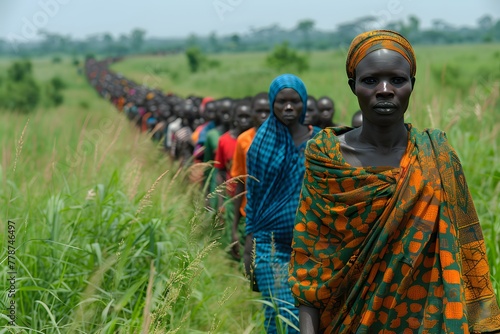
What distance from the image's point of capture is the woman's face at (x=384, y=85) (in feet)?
8.34

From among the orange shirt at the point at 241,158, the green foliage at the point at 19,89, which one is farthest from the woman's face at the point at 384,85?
the green foliage at the point at 19,89

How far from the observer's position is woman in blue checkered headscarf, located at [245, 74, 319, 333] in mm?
4344

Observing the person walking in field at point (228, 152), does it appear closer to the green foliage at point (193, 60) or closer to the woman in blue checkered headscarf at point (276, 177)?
the woman in blue checkered headscarf at point (276, 177)

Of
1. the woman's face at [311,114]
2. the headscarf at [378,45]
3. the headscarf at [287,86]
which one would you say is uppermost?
the headscarf at [378,45]

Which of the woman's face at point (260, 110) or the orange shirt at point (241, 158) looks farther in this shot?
the woman's face at point (260, 110)

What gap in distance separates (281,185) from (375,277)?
76.1 inches

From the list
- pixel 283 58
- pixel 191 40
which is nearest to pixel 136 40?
pixel 191 40

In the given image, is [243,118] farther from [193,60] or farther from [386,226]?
[193,60]

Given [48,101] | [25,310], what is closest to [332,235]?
[25,310]

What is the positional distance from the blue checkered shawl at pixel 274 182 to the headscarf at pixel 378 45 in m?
1.74

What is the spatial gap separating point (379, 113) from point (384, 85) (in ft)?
0.32

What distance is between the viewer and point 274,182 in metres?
4.45

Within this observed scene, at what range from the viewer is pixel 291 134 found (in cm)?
455

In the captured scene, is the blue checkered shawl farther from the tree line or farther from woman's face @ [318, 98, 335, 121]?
the tree line
